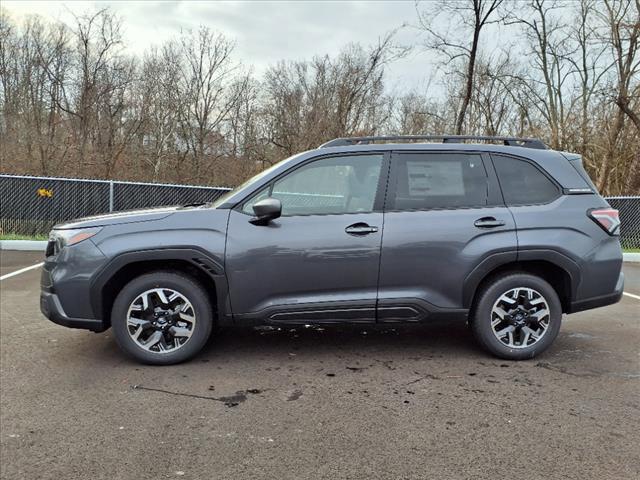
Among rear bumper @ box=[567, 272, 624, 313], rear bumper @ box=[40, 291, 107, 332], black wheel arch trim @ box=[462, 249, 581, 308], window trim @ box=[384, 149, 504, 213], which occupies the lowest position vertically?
rear bumper @ box=[40, 291, 107, 332]

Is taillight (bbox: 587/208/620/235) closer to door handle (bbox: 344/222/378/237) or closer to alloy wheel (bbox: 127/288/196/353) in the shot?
door handle (bbox: 344/222/378/237)

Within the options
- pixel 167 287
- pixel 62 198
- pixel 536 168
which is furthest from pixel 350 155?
pixel 62 198

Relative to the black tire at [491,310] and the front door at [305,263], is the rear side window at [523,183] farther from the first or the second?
the front door at [305,263]

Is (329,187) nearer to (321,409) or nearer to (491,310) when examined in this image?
(491,310)

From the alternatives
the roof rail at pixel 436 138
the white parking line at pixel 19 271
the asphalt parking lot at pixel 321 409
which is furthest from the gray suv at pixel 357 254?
the white parking line at pixel 19 271

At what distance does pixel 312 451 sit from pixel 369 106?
22215mm

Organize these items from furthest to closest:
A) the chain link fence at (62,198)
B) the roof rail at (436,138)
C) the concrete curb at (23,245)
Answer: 1. the chain link fence at (62,198)
2. the concrete curb at (23,245)
3. the roof rail at (436,138)

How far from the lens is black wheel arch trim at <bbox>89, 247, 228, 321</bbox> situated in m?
3.95

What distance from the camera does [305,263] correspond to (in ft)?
13.1

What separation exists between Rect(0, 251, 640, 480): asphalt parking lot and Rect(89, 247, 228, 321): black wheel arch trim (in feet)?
2.00

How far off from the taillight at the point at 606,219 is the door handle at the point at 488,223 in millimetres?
795

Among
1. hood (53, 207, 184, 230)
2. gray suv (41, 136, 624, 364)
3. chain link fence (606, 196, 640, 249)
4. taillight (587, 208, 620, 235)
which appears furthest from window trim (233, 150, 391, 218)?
chain link fence (606, 196, 640, 249)

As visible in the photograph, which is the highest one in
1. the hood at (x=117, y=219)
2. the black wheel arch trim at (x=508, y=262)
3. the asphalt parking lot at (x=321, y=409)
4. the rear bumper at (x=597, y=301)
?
the hood at (x=117, y=219)

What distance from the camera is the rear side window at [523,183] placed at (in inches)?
169
